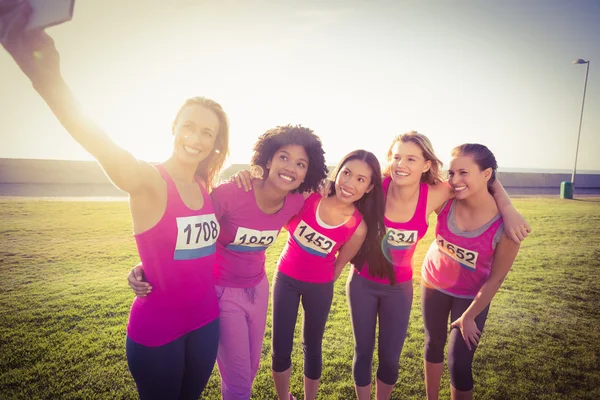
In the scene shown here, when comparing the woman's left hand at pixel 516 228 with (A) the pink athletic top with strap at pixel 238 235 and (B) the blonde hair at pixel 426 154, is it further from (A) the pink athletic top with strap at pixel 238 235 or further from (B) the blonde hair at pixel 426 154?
(A) the pink athletic top with strap at pixel 238 235

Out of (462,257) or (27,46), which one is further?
(462,257)

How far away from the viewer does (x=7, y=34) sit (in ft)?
3.70

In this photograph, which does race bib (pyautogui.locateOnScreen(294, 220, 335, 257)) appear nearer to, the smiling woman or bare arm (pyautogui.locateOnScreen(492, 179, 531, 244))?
the smiling woman

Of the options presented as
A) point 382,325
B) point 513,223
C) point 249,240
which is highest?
point 513,223

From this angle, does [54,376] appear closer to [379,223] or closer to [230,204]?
[230,204]

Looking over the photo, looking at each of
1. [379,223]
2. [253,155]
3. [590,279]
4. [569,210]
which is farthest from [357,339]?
[569,210]

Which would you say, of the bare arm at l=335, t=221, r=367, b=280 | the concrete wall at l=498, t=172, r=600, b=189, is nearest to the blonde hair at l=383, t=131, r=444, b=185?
the bare arm at l=335, t=221, r=367, b=280

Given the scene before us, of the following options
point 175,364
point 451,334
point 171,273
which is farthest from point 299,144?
point 451,334

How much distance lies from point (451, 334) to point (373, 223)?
126cm

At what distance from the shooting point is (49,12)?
105 cm

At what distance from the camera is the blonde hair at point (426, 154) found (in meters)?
3.10

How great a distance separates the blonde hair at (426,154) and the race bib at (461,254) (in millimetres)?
689

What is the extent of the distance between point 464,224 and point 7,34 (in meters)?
3.42

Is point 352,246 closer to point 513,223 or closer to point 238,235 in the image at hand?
point 238,235
